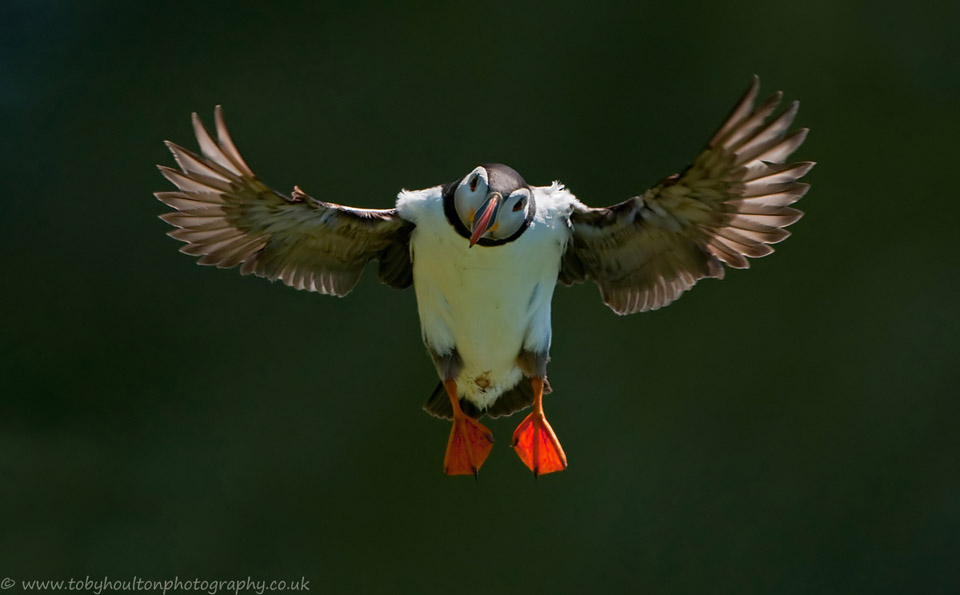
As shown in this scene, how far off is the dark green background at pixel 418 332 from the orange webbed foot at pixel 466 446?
10.4ft

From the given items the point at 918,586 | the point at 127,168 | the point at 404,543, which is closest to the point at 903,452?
the point at 918,586

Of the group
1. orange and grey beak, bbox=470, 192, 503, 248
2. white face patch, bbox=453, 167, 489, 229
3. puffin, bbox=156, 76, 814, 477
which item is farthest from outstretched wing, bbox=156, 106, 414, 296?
orange and grey beak, bbox=470, 192, 503, 248

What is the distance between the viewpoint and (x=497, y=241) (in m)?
5.26

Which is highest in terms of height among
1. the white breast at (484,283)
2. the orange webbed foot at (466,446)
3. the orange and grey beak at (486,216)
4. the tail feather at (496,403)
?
the orange and grey beak at (486,216)

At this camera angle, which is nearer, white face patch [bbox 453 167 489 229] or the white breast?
white face patch [bbox 453 167 489 229]

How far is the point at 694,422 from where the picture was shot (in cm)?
929

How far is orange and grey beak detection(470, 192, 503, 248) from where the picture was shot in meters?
4.92

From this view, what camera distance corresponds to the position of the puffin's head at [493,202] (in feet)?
16.5

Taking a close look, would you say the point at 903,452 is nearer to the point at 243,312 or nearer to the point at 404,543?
the point at 404,543

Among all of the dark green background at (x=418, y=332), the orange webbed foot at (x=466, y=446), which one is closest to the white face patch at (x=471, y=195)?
the orange webbed foot at (x=466, y=446)

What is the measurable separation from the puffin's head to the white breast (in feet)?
0.27

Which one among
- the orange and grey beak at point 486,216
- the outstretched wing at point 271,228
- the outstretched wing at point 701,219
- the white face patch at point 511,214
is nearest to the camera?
the orange and grey beak at point 486,216

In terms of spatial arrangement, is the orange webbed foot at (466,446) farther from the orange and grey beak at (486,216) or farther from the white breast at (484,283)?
the orange and grey beak at (486,216)

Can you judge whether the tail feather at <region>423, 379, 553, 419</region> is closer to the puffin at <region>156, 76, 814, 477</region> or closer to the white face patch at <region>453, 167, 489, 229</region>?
the puffin at <region>156, 76, 814, 477</region>
